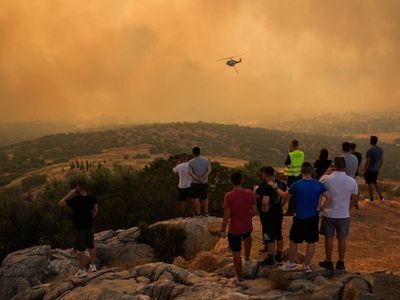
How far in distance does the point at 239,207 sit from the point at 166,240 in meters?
6.06

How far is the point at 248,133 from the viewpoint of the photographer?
85.9 metres

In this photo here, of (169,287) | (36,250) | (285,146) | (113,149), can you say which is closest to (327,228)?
(169,287)

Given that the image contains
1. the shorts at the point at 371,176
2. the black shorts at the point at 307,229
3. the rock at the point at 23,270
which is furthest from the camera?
the shorts at the point at 371,176

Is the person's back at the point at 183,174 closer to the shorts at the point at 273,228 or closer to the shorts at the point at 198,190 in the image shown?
the shorts at the point at 198,190

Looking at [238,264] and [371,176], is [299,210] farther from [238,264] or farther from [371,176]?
[371,176]

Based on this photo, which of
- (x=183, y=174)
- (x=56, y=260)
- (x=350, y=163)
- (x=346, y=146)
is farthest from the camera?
(x=183, y=174)

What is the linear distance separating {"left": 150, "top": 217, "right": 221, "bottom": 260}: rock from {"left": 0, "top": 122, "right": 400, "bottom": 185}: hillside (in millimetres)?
36453

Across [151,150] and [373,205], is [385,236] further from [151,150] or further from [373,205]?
[151,150]

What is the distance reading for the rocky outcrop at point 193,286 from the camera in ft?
22.7

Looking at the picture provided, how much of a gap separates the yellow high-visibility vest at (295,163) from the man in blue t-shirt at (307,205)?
4140mm

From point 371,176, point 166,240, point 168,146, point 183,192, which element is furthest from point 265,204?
point 168,146

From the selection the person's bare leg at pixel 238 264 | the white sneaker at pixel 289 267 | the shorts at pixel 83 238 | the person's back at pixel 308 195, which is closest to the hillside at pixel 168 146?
the shorts at pixel 83 238

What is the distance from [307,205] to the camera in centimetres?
747

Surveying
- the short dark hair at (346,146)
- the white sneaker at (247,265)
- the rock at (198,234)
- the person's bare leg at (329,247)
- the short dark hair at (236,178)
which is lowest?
the rock at (198,234)
